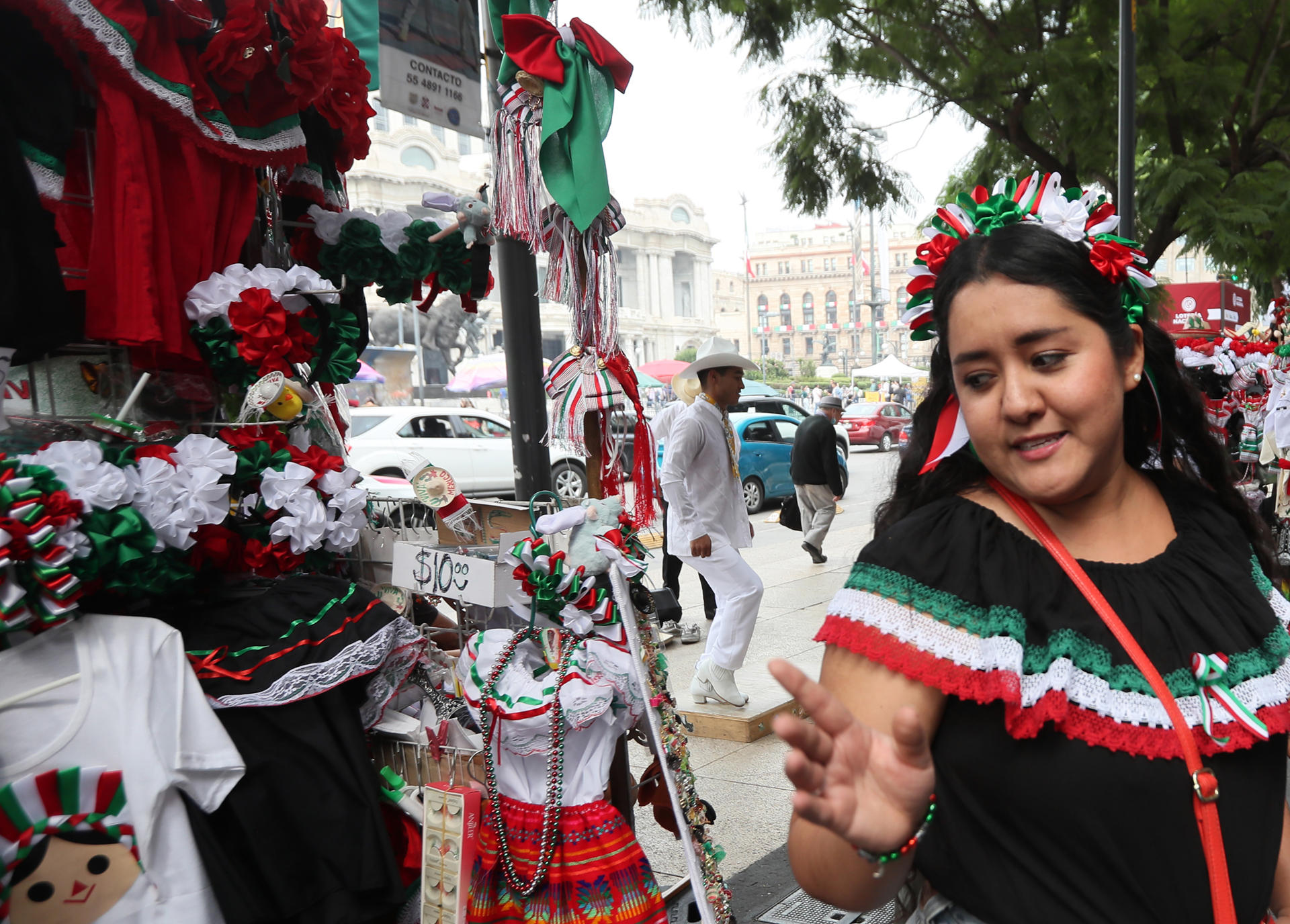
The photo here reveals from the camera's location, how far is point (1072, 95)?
22.1ft

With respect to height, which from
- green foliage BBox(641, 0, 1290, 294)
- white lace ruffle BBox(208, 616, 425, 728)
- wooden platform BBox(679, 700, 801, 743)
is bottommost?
wooden platform BBox(679, 700, 801, 743)

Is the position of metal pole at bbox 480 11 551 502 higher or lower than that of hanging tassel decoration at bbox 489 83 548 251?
lower

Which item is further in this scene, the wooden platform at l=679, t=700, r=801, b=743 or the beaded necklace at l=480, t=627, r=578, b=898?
the wooden platform at l=679, t=700, r=801, b=743

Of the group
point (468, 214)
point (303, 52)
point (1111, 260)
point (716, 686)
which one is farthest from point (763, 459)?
point (1111, 260)

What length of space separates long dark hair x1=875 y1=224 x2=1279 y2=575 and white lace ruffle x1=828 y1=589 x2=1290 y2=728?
32 centimetres

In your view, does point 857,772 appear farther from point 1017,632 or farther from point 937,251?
point 937,251

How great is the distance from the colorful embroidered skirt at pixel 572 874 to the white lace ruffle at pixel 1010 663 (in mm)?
1586

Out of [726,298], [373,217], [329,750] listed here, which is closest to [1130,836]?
[329,750]

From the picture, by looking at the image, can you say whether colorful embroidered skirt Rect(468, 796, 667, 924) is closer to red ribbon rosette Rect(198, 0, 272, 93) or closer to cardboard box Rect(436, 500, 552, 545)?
cardboard box Rect(436, 500, 552, 545)

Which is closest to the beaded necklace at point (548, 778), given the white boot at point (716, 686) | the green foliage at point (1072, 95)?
the white boot at point (716, 686)

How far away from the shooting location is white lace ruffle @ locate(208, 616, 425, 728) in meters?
2.22

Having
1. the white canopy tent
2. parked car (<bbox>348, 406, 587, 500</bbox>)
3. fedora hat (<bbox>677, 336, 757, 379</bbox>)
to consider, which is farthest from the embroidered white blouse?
the white canopy tent

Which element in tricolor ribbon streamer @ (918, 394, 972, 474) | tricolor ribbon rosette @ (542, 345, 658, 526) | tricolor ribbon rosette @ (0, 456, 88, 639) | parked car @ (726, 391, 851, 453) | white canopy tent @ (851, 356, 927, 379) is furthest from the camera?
white canopy tent @ (851, 356, 927, 379)

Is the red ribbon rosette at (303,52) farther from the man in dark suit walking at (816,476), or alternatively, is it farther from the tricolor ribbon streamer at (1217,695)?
the man in dark suit walking at (816,476)
